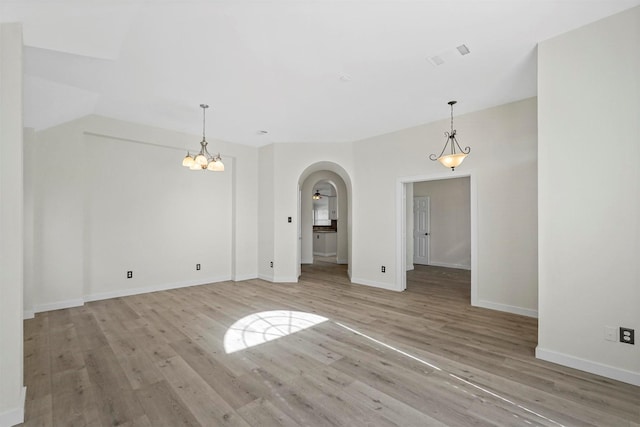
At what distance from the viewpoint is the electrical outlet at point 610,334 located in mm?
2455

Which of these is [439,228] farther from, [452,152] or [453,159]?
[453,159]

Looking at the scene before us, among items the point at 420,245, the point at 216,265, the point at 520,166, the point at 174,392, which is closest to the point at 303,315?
the point at 174,392

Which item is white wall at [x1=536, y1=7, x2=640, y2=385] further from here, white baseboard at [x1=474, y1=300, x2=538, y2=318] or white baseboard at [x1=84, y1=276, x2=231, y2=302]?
white baseboard at [x1=84, y1=276, x2=231, y2=302]

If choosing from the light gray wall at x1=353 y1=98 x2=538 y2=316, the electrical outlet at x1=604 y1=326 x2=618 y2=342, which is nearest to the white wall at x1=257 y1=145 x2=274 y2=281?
the light gray wall at x1=353 y1=98 x2=538 y2=316

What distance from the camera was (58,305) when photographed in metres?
4.36

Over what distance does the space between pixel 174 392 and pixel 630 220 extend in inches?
157

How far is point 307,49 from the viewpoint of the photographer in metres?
2.86

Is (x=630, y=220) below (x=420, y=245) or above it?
above

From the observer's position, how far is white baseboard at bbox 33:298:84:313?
4192 mm

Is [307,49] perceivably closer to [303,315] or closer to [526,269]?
[303,315]

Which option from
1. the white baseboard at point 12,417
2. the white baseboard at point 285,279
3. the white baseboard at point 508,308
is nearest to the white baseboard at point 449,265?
the white baseboard at point 508,308

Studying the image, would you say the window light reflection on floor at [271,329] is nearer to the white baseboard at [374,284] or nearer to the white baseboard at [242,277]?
the white baseboard at [374,284]

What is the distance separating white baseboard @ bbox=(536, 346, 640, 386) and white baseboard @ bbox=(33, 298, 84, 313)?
6147mm

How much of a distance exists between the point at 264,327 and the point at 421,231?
6519 mm
